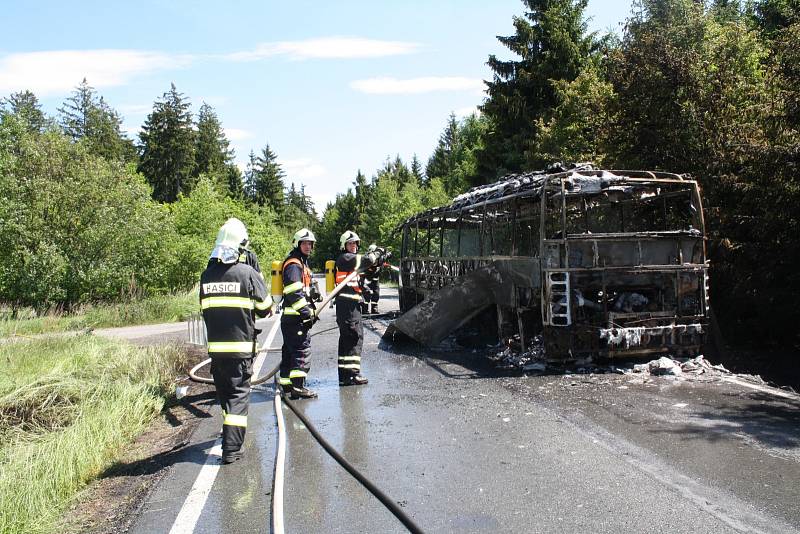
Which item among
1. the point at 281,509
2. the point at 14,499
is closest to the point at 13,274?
the point at 14,499

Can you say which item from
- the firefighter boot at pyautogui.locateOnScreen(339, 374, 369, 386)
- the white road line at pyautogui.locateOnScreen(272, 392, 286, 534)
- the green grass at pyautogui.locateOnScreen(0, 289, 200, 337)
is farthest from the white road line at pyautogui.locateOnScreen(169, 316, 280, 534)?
the green grass at pyautogui.locateOnScreen(0, 289, 200, 337)

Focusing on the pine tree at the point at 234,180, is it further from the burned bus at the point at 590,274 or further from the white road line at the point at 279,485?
the white road line at the point at 279,485

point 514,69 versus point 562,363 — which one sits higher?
point 514,69

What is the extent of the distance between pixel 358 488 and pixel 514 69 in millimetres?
26705

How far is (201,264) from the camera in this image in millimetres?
26859

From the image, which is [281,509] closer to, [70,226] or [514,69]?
[70,226]

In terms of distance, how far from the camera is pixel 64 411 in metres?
7.36

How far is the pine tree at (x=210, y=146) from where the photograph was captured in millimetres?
65000

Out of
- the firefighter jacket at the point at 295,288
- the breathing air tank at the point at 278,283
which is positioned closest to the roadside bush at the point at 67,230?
the breathing air tank at the point at 278,283

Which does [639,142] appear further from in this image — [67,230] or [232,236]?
[67,230]

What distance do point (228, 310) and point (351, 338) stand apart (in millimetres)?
2783

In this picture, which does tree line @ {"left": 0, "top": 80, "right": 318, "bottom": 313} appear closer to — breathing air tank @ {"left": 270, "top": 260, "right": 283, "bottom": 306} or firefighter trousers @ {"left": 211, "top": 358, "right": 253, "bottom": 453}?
breathing air tank @ {"left": 270, "top": 260, "right": 283, "bottom": 306}

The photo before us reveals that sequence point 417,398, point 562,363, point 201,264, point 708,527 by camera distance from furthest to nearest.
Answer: point 201,264, point 562,363, point 417,398, point 708,527

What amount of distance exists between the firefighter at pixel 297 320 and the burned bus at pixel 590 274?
312 centimetres
